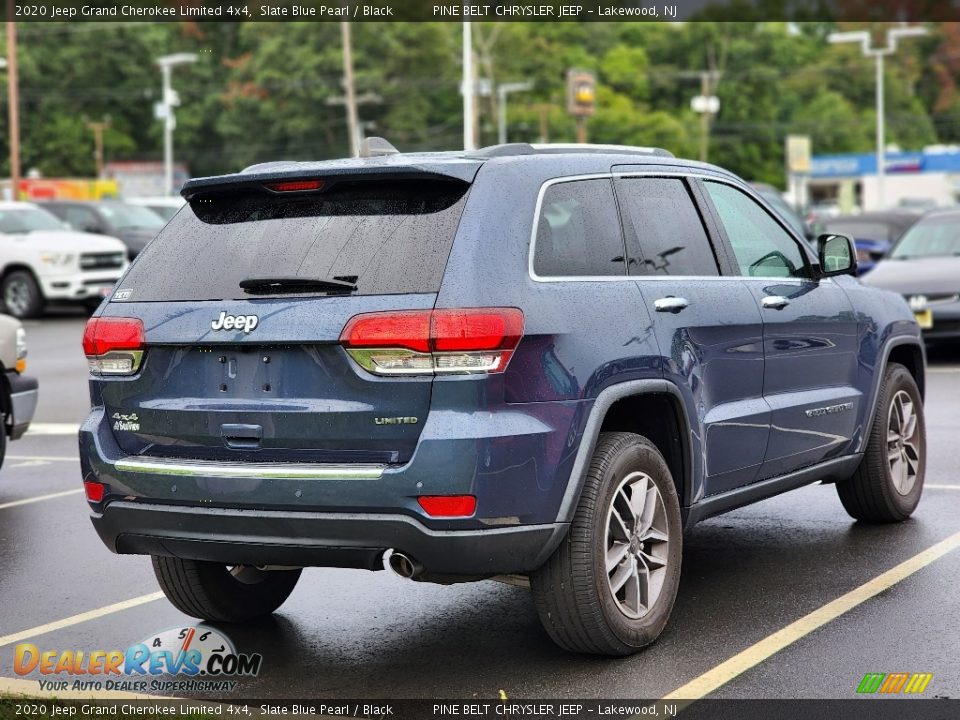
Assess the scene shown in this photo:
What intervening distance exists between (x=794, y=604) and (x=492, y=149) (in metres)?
2.21

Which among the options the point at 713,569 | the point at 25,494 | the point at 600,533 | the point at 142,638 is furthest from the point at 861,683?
the point at 25,494

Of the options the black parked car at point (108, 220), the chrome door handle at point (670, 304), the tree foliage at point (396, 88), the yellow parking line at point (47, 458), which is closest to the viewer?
the chrome door handle at point (670, 304)

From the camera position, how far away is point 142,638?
5777 millimetres

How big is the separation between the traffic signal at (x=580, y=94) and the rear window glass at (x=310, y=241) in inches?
1281

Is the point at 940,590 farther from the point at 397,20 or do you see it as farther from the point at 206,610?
the point at 397,20

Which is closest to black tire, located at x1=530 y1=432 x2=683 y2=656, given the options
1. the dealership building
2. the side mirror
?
the side mirror

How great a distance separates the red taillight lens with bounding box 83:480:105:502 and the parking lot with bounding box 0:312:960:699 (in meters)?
0.65

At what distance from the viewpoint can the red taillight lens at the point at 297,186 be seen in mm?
5262

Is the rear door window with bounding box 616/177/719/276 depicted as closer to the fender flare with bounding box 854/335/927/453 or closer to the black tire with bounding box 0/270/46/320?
the fender flare with bounding box 854/335/927/453

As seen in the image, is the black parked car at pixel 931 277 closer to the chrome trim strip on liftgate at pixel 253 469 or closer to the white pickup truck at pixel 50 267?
the chrome trim strip on liftgate at pixel 253 469
